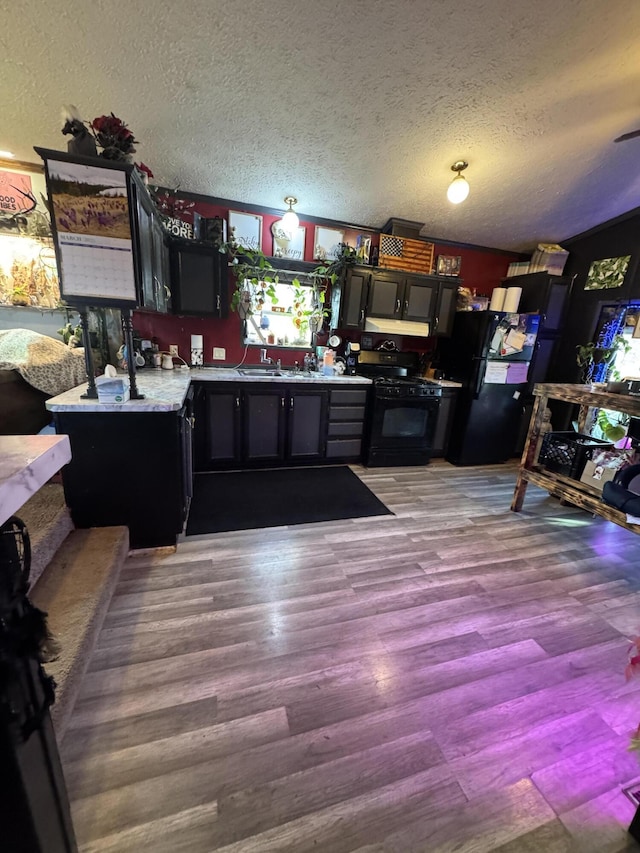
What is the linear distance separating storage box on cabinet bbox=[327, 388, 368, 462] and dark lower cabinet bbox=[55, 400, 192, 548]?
1.76 meters

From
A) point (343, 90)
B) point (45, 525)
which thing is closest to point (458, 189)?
point (343, 90)

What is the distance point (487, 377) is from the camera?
377 centimetres

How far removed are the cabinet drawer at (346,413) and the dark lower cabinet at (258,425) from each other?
8 centimetres

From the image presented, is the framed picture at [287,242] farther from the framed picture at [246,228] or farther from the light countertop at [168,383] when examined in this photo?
the light countertop at [168,383]

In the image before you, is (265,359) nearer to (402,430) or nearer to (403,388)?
(403,388)

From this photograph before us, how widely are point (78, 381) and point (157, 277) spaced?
3.16 feet

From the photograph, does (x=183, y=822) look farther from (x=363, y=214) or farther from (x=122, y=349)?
(x=363, y=214)

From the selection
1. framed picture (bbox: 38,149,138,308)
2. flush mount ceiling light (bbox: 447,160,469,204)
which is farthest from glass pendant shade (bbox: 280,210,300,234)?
framed picture (bbox: 38,149,138,308)

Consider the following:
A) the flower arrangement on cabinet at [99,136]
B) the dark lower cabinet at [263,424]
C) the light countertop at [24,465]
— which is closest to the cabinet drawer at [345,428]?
the dark lower cabinet at [263,424]

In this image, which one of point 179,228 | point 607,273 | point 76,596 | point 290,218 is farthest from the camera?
point 607,273

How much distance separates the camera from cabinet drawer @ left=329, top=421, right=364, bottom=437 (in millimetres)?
3611

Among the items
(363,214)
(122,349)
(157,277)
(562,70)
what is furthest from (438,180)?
(122,349)

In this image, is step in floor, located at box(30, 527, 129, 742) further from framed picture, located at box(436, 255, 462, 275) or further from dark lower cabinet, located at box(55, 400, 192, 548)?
framed picture, located at box(436, 255, 462, 275)

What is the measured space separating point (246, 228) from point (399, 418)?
253cm
